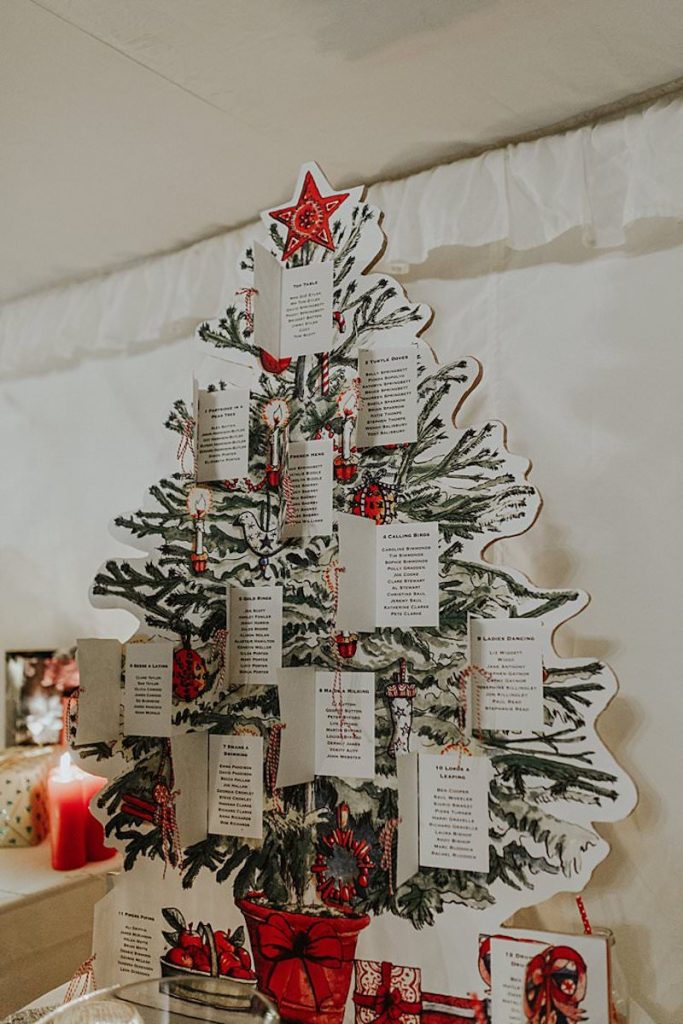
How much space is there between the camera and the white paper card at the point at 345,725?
1.30 metres

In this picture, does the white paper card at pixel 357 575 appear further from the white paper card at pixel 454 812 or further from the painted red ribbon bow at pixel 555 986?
the painted red ribbon bow at pixel 555 986

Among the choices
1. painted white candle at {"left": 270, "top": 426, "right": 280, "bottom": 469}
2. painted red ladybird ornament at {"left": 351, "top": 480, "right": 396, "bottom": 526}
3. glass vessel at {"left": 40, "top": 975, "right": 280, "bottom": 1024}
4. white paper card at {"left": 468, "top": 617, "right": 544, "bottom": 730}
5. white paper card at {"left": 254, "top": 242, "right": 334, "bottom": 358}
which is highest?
white paper card at {"left": 254, "top": 242, "right": 334, "bottom": 358}

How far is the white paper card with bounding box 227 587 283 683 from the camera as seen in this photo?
1.38 metres

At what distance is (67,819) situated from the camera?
91.7 inches

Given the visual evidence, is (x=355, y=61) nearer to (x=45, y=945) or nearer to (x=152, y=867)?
(x=152, y=867)

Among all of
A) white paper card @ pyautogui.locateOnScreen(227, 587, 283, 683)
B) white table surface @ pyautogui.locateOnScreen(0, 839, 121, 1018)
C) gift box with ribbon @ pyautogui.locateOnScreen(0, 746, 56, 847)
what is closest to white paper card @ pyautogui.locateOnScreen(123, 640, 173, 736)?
white paper card @ pyautogui.locateOnScreen(227, 587, 283, 683)

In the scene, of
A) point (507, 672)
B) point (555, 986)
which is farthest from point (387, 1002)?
point (507, 672)

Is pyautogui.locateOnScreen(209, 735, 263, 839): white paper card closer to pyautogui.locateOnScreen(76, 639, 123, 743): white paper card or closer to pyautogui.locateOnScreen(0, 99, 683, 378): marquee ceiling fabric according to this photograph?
pyautogui.locateOnScreen(76, 639, 123, 743): white paper card

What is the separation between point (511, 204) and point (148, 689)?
46.9 inches

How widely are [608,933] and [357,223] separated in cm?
107

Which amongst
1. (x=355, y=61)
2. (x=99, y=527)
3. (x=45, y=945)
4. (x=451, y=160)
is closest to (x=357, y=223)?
(x=355, y=61)

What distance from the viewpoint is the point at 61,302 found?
2793 mm

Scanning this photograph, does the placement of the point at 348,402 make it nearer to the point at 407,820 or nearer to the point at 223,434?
the point at 223,434

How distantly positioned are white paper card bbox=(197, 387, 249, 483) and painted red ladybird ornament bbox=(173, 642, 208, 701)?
280 millimetres
